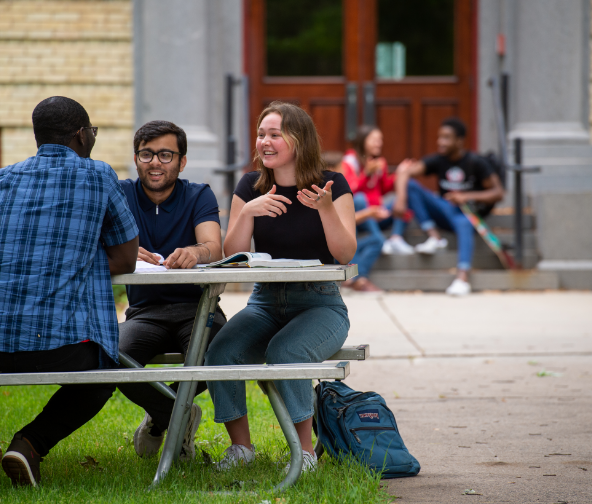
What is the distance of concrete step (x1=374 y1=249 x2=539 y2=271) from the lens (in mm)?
8820

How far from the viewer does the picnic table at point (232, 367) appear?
9.15ft

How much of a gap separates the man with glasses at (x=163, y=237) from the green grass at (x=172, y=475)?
0.26 metres

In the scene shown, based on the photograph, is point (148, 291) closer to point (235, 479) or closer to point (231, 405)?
point (231, 405)

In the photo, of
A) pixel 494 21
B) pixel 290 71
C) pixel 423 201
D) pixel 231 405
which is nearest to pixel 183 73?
pixel 290 71

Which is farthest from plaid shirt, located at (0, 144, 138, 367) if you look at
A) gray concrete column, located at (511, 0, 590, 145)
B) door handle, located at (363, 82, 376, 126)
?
door handle, located at (363, 82, 376, 126)

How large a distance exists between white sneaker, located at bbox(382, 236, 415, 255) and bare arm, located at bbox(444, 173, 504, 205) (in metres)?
0.71

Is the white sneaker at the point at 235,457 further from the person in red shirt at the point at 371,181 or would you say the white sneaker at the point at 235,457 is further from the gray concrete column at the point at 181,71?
the gray concrete column at the point at 181,71

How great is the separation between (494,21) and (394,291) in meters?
4.09

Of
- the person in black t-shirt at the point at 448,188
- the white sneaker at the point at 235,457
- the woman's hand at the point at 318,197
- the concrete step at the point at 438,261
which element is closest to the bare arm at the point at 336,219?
the woman's hand at the point at 318,197

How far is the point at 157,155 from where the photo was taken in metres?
3.52

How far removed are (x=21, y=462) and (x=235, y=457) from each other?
2.79 feet

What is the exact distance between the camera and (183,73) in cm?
938

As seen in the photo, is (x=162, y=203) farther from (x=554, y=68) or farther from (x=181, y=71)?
(x=554, y=68)

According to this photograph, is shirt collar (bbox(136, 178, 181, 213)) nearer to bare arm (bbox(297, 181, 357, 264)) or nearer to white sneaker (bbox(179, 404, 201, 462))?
bare arm (bbox(297, 181, 357, 264))
